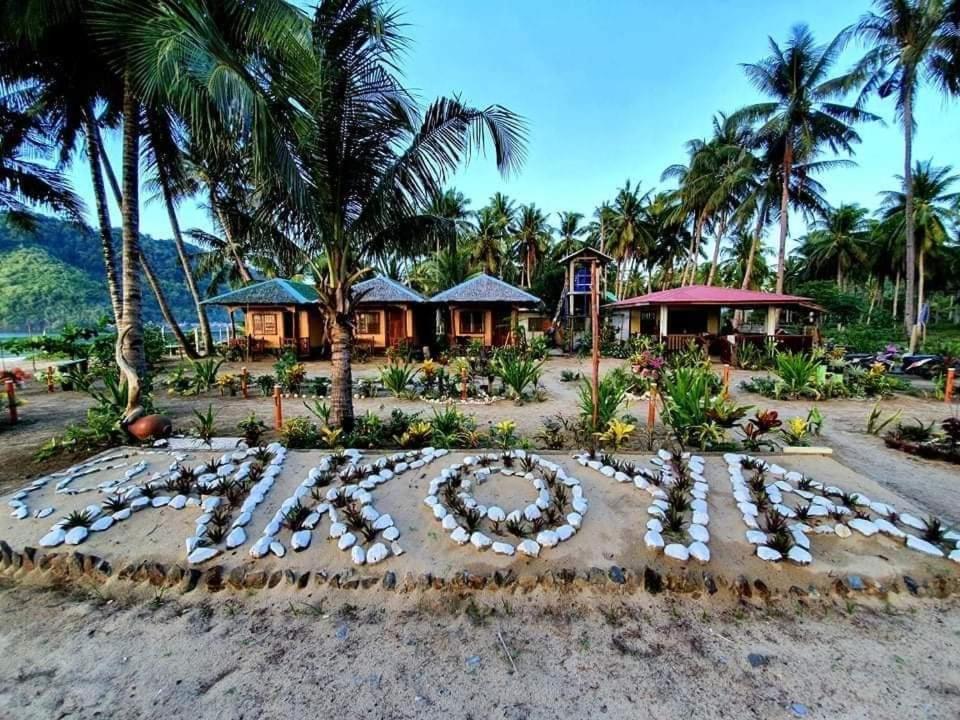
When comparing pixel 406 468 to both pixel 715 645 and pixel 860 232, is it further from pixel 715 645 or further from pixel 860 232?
pixel 860 232

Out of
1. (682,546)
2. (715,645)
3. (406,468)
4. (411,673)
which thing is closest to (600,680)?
(715,645)

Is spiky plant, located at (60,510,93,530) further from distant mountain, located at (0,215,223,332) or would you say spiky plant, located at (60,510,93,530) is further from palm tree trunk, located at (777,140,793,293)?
distant mountain, located at (0,215,223,332)

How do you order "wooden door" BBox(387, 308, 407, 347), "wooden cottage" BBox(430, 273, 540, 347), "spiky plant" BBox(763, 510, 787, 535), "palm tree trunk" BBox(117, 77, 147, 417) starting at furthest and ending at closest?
"wooden door" BBox(387, 308, 407, 347) → "wooden cottage" BBox(430, 273, 540, 347) → "palm tree trunk" BBox(117, 77, 147, 417) → "spiky plant" BBox(763, 510, 787, 535)

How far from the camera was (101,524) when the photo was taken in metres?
3.36

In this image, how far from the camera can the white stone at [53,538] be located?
124 inches

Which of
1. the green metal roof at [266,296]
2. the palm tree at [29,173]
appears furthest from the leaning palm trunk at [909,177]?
the palm tree at [29,173]

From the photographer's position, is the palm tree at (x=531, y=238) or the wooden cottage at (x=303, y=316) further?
the palm tree at (x=531, y=238)

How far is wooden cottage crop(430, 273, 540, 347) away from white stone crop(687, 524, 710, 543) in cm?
1376

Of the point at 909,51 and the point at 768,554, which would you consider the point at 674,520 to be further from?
the point at 909,51

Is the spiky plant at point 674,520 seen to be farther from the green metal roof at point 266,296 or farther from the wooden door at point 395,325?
the green metal roof at point 266,296

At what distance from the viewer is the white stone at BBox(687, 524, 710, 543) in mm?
3095

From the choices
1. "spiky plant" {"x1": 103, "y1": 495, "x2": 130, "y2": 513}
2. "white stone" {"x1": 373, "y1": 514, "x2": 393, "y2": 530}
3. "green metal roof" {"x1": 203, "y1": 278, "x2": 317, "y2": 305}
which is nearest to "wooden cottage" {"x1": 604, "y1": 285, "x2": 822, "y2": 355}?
"white stone" {"x1": 373, "y1": 514, "x2": 393, "y2": 530}

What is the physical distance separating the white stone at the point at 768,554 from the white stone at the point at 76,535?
5.22 metres

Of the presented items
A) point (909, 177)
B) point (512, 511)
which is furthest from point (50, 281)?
point (909, 177)
